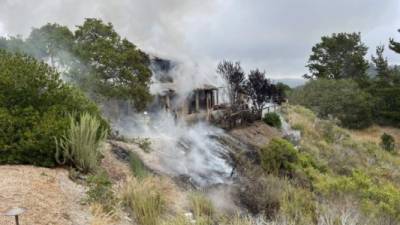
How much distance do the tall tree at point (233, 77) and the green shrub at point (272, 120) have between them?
1.86m

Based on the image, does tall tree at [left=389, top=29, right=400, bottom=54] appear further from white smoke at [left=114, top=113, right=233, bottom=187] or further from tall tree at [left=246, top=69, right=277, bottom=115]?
white smoke at [left=114, top=113, right=233, bottom=187]

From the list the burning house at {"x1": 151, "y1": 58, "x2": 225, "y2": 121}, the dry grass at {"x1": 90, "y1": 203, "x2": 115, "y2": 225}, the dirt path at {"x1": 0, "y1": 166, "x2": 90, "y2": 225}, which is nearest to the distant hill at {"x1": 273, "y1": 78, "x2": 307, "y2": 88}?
the burning house at {"x1": 151, "y1": 58, "x2": 225, "y2": 121}

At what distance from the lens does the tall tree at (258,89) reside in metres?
22.3

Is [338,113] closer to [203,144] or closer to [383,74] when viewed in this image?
[383,74]

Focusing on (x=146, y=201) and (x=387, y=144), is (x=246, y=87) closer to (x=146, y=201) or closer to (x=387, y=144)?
(x=387, y=144)

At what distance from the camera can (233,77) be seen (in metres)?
23.1

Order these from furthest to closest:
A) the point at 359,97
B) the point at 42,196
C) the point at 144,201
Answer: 1. the point at 359,97
2. the point at 144,201
3. the point at 42,196

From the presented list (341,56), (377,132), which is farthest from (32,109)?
(341,56)

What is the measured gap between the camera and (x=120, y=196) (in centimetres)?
657

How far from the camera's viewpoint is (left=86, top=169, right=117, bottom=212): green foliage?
605 centimetres

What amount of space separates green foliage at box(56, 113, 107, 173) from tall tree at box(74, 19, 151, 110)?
803 centimetres

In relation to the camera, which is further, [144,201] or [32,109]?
[32,109]

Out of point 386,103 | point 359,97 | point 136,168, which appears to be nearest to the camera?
point 136,168

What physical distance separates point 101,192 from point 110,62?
10.0m
